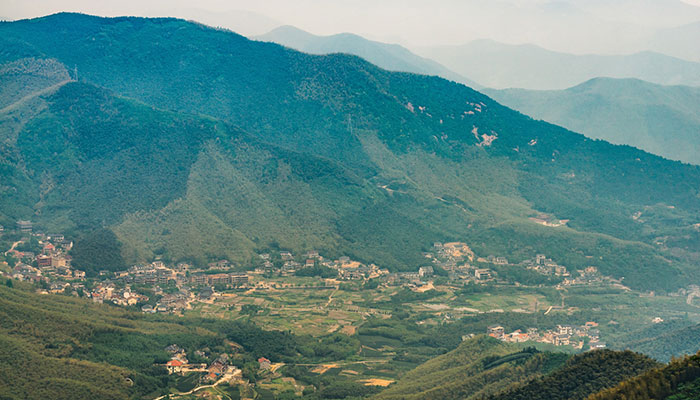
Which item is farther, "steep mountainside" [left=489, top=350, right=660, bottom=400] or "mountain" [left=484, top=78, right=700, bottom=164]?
"mountain" [left=484, top=78, right=700, bottom=164]

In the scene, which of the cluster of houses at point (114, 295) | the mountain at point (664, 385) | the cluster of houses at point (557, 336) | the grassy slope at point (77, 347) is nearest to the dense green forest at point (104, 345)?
the grassy slope at point (77, 347)

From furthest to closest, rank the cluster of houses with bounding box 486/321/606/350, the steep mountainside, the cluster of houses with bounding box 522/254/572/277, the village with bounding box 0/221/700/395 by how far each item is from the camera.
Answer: the cluster of houses with bounding box 522/254/572/277
the village with bounding box 0/221/700/395
the cluster of houses with bounding box 486/321/606/350
the steep mountainside

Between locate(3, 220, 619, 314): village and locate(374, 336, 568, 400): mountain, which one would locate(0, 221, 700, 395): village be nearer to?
locate(3, 220, 619, 314): village

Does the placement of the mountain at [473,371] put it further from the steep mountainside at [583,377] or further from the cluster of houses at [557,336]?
the cluster of houses at [557,336]

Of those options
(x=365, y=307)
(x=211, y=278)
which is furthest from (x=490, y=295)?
(x=211, y=278)

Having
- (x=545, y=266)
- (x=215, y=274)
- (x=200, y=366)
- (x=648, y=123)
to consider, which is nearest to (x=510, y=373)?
(x=200, y=366)

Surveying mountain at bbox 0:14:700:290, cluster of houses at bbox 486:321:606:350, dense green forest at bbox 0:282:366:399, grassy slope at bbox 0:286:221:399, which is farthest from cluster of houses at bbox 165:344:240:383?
mountain at bbox 0:14:700:290
